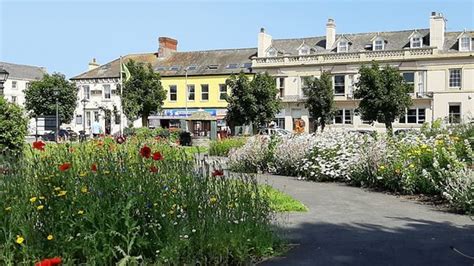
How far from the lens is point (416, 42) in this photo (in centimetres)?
4725

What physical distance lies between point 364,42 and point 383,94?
1214 cm

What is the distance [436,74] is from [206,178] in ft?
144

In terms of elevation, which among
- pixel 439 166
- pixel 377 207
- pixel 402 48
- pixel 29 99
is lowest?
pixel 377 207

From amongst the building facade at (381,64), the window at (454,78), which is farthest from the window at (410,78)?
the window at (454,78)

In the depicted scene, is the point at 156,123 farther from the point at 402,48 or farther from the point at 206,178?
the point at 206,178

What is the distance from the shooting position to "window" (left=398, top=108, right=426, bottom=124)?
46.8 meters

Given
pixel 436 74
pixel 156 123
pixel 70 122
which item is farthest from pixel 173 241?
pixel 70 122

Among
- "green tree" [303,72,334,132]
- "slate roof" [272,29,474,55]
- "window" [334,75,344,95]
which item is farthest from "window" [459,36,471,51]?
"green tree" [303,72,334,132]

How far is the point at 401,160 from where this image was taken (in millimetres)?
11172

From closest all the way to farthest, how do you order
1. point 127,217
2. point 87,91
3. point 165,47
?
point 127,217 → point 87,91 → point 165,47

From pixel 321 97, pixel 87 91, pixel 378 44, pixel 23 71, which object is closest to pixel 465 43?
pixel 378 44

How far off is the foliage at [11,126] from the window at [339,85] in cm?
3785

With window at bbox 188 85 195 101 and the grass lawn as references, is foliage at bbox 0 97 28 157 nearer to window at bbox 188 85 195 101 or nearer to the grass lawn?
the grass lawn

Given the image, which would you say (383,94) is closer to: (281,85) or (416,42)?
(416,42)
